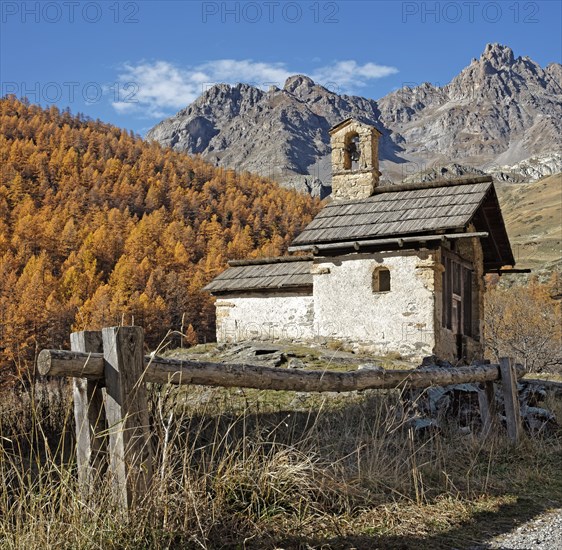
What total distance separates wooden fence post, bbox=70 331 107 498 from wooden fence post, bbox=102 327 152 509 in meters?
0.09

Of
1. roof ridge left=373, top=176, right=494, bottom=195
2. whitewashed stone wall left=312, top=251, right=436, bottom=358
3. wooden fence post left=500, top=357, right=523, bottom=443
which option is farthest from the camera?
roof ridge left=373, top=176, right=494, bottom=195

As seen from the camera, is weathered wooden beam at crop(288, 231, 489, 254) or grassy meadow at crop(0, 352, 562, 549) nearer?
Result: grassy meadow at crop(0, 352, 562, 549)

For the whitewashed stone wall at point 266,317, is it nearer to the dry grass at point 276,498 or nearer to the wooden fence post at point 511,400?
the wooden fence post at point 511,400

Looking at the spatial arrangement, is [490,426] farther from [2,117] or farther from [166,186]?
[2,117]

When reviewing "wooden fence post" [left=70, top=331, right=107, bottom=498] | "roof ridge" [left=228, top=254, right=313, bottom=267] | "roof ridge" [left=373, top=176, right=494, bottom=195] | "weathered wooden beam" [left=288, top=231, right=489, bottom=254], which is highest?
"roof ridge" [left=373, top=176, right=494, bottom=195]

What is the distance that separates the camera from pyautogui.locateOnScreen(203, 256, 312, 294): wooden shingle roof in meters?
18.2

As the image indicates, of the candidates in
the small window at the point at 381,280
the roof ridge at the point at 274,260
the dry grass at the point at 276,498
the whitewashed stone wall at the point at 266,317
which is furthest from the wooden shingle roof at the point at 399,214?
the dry grass at the point at 276,498

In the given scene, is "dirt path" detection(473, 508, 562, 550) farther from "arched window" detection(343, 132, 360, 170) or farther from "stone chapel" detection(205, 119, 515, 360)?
"arched window" detection(343, 132, 360, 170)

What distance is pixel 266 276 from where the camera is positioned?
1922cm

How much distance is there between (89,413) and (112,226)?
68.1 metres

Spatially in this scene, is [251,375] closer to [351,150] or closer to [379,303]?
[379,303]

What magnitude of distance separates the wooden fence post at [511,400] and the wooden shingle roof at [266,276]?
427 inches

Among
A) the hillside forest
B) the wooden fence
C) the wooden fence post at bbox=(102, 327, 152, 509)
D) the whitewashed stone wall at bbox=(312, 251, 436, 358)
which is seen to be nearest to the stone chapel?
the whitewashed stone wall at bbox=(312, 251, 436, 358)

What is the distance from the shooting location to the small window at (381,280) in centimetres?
1614
